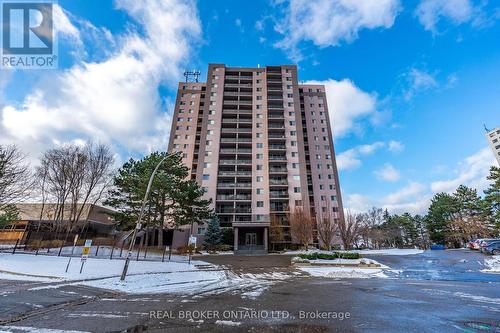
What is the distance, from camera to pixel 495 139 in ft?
283

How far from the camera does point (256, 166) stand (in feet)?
155

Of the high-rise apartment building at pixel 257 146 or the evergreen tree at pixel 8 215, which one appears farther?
the high-rise apartment building at pixel 257 146

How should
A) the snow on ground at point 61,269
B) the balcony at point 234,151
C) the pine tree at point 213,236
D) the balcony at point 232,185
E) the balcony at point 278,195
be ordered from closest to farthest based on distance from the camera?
the snow on ground at point 61,269, the pine tree at point 213,236, the balcony at point 232,185, the balcony at point 278,195, the balcony at point 234,151

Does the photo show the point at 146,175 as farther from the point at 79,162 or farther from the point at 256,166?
the point at 256,166

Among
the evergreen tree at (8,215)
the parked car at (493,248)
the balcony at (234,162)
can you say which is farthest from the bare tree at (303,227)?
the evergreen tree at (8,215)

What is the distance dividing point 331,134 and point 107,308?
184ft

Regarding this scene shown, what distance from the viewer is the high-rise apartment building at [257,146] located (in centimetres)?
4328

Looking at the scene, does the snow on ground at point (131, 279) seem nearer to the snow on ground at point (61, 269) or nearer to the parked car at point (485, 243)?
the snow on ground at point (61, 269)

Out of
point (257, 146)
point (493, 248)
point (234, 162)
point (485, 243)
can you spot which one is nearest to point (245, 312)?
point (493, 248)

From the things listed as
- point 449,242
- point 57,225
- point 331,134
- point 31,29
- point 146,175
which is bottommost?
point 449,242

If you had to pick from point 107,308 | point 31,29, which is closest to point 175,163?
point 31,29

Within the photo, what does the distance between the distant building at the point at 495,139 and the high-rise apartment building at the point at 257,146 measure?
245 feet

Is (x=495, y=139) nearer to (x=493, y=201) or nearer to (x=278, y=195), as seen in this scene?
(x=493, y=201)

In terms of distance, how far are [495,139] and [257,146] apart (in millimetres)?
96512
